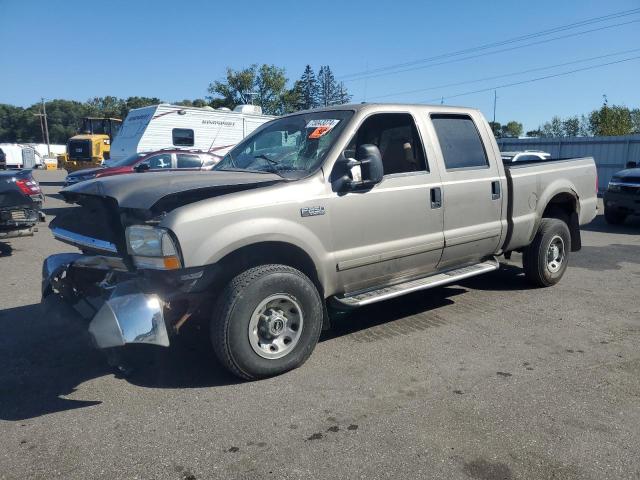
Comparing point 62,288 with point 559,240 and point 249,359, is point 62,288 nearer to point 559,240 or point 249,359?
point 249,359

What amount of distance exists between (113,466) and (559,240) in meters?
5.44

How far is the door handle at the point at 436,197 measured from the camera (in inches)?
186

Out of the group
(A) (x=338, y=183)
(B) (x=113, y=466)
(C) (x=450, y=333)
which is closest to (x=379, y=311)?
(C) (x=450, y=333)

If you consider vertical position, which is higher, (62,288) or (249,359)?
(62,288)

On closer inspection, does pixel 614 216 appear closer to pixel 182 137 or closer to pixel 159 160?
pixel 159 160

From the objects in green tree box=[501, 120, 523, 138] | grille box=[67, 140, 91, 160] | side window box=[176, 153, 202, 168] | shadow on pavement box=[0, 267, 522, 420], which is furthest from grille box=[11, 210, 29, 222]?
green tree box=[501, 120, 523, 138]

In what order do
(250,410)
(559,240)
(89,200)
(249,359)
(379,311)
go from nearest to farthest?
(250,410), (249,359), (89,200), (379,311), (559,240)

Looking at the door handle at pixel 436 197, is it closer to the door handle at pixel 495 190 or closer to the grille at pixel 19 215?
the door handle at pixel 495 190

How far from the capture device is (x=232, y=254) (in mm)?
3748

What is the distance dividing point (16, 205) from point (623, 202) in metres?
12.4

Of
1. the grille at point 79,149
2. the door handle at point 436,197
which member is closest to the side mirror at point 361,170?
the door handle at point 436,197

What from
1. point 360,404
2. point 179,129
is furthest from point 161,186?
point 179,129

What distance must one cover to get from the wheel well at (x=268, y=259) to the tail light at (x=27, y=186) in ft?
20.3

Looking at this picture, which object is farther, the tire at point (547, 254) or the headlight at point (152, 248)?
the tire at point (547, 254)
